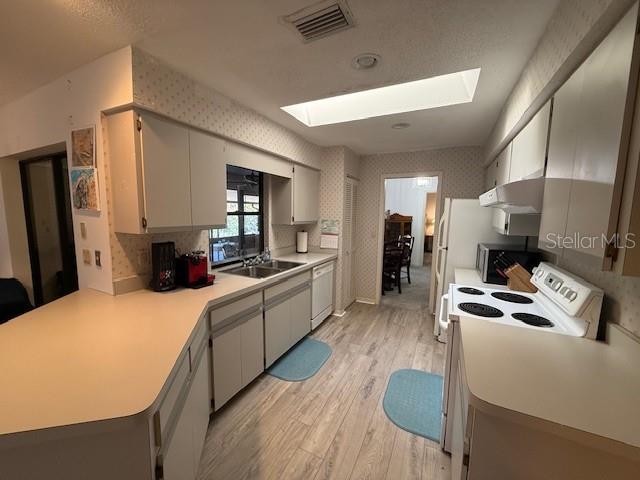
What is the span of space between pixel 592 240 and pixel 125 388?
1625 mm

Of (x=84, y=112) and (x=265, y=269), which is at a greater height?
(x=84, y=112)

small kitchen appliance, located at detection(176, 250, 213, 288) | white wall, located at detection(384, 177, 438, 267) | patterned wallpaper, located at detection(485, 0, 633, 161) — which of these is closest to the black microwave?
patterned wallpaper, located at detection(485, 0, 633, 161)

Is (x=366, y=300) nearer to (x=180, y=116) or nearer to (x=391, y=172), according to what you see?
(x=391, y=172)

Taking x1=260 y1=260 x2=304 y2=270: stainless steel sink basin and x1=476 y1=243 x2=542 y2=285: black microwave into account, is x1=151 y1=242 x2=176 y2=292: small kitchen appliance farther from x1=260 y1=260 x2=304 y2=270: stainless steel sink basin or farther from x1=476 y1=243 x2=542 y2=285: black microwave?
x1=476 y1=243 x2=542 y2=285: black microwave

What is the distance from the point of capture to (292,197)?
318 cm

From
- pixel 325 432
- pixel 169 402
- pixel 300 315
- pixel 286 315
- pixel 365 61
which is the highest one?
pixel 365 61

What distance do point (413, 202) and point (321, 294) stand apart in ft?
17.0

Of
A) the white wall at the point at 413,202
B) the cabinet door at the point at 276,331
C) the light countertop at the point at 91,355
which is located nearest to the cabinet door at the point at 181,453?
the light countertop at the point at 91,355

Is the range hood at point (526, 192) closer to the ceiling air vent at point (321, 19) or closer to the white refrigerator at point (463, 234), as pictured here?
→ the ceiling air vent at point (321, 19)

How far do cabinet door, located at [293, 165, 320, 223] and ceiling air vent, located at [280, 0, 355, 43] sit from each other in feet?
6.10

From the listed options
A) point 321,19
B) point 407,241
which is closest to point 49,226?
point 321,19

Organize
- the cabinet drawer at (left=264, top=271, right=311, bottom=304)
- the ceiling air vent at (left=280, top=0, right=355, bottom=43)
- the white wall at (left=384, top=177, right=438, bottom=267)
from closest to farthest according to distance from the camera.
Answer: the ceiling air vent at (left=280, top=0, right=355, bottom=43) < the cabinet drawer at (left=264, top=271, right=311, bottom=304) < the white wall at (left=384, top=177, right=438, bottom=267)

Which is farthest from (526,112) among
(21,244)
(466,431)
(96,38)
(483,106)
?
(21,244)

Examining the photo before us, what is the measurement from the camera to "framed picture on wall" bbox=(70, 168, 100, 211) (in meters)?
1.73
